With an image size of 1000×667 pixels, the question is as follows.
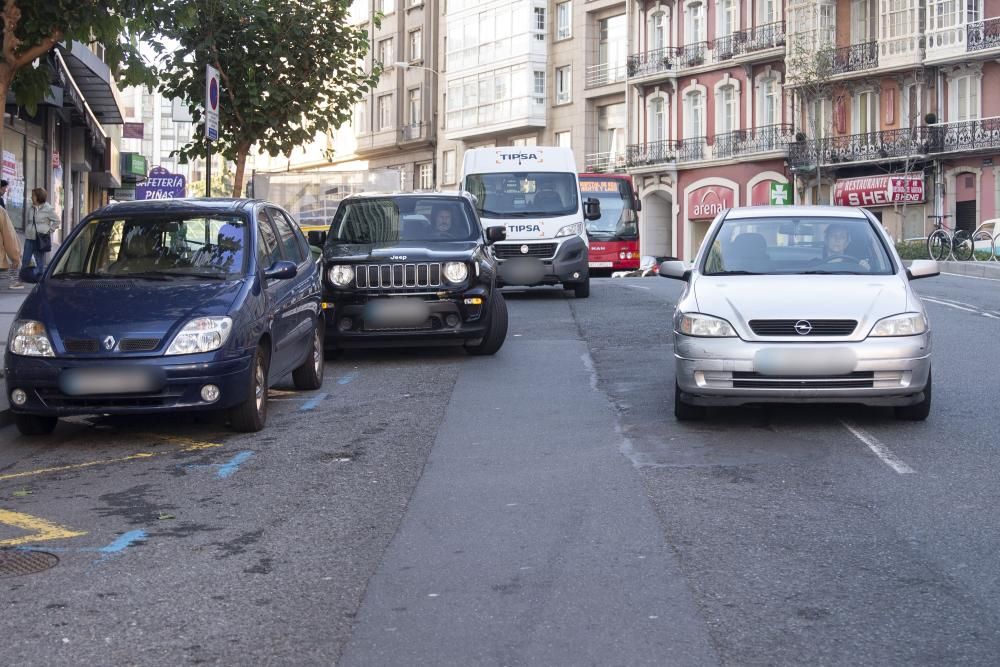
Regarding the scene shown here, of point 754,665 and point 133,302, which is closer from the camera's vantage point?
point 754,665

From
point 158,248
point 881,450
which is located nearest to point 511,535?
point 881,450

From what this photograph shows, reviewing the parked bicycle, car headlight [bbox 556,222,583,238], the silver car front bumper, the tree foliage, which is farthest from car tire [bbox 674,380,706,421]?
the parked bicycle

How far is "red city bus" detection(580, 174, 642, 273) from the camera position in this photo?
36.2 m

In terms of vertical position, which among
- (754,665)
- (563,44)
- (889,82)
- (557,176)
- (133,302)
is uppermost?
(563,44)

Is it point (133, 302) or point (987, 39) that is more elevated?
point (987, 39)

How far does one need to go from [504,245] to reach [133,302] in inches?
530

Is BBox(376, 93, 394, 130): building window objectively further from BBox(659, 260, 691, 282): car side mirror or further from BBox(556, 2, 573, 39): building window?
BBox(659, 260, 691, 282): car side mirror

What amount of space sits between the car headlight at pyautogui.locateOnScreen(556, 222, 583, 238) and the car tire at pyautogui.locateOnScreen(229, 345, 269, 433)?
13.1 meters

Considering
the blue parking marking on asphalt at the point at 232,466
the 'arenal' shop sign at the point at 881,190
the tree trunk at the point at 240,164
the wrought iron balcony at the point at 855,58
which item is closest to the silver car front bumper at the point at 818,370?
the blue parking marking on asphalt at the point at 232,466

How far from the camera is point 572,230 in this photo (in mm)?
22812

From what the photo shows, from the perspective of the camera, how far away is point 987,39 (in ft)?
146

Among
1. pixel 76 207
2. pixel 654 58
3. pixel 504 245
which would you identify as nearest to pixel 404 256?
pixel 504 245

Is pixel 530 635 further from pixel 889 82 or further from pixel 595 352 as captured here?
pixel 889 82

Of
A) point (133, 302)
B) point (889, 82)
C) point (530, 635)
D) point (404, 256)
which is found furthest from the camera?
point (889, 82)
